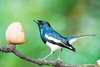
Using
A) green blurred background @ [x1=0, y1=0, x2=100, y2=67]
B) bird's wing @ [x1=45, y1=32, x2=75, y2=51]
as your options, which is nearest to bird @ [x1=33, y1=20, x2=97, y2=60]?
→ bird's wing @ [x1=45, y1=32, x2=75, y2=51]

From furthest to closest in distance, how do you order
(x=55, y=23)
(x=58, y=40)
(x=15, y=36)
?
(x=55, y=23)
(x=58, y=40)
(x=15, y=36)

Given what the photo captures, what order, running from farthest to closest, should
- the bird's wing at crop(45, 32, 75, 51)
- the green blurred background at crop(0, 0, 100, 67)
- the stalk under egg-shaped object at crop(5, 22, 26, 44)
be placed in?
1. the green blurred background at crop(0, 0, 100, 67)
2. the bird's wing at crop(45, 32, 75, 51)
3. the stalk under egg-shaped object at crop(5, 22, 26, 44)

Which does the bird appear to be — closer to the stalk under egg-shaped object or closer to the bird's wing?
the bird's wing

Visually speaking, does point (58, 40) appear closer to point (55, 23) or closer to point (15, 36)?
point (15, 36)

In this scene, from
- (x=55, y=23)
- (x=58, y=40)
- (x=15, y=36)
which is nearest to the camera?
(x=15, y=36)

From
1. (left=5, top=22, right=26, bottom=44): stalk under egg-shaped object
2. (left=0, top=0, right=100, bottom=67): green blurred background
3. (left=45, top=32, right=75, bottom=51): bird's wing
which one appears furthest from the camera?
(left=0, top=0, right=100, bottom=67): green blurred background

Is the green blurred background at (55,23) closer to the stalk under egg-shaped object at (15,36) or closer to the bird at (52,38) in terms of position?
the bird at (52,38)

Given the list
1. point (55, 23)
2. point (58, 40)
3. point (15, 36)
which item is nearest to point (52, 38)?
point (58, 40)

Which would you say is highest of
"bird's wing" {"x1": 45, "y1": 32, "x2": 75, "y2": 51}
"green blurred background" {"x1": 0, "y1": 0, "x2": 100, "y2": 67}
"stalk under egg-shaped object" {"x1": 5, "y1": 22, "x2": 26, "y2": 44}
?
"stalk under egg-shaped object" {"x1": 5, "y1": 22, "x2": 26, "y2": 44}

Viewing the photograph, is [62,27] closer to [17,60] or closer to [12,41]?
[17,60]
